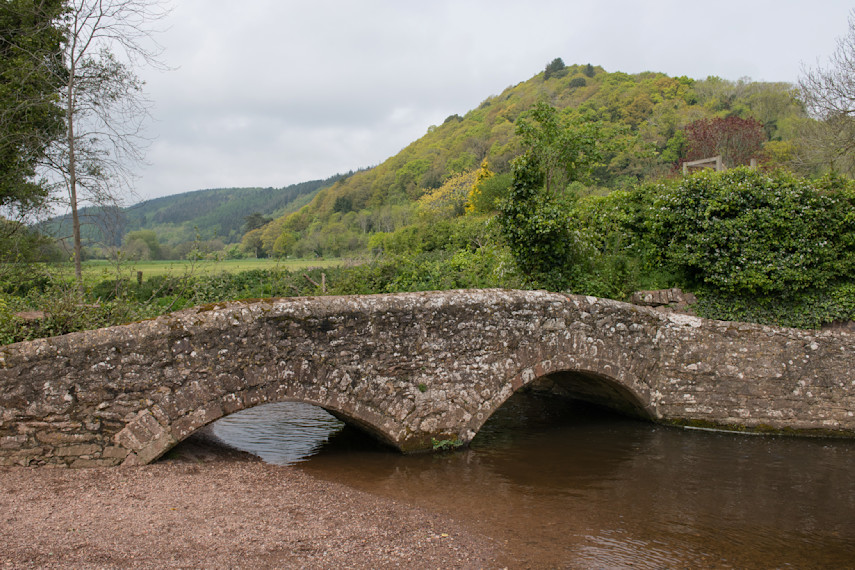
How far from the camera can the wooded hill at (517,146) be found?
37000 millimetres

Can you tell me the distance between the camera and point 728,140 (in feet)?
111

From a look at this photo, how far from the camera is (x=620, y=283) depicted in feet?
38.7

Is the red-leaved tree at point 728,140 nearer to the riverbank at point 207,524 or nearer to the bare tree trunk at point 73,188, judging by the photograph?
the bare tree trunk at point 73,188

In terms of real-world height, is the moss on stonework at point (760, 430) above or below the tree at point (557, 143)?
below

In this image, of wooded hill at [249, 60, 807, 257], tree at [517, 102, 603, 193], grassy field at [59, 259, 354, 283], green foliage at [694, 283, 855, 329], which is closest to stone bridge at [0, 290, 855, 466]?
green foliage at [694, 283, 855, 329]

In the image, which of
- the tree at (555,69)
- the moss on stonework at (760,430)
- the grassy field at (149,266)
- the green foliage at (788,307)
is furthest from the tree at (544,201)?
the tree at (555,69)

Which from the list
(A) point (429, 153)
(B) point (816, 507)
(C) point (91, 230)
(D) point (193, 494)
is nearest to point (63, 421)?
(D) point (193, 494)

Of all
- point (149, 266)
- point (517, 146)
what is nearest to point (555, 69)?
point (517, 146)

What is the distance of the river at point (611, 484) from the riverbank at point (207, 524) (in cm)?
55

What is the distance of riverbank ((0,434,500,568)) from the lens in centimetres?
427

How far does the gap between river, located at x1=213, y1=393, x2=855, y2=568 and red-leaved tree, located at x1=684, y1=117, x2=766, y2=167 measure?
95.1 ft

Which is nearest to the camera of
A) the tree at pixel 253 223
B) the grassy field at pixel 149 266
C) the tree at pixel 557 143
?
the grassy field at pixel 149 266

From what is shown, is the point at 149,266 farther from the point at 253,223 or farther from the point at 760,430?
the point at 253,223

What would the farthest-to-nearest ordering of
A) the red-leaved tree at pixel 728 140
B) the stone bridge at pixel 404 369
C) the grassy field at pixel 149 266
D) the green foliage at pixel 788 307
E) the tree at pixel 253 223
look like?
1. the tree at pixel 253 223
2. the red-leaved tree at pixel 728 140
3. the green foliage at pixel 788 307
4. the grassy field at pixel 149 266
5. the stone bridge at pixel 404 369
